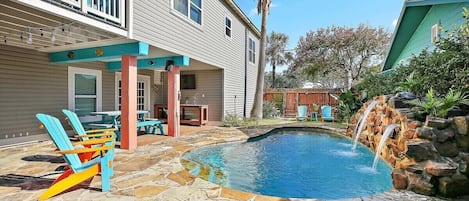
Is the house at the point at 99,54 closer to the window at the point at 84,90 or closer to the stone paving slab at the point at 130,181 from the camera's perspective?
the window at the point at 84,90

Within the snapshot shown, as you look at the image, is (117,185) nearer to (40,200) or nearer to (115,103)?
(40,200)

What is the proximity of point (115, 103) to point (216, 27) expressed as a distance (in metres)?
5.11

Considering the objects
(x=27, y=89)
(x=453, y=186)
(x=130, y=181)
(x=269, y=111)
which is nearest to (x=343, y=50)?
(x=269, y=111)

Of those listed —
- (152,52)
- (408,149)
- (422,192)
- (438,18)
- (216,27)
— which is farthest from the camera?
(216,27)

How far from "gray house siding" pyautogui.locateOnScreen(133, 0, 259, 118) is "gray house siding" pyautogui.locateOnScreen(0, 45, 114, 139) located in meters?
3.51

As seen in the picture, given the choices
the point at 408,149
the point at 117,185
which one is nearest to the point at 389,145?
the point at 408,149

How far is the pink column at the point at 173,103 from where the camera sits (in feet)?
26.1

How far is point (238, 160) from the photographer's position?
560 centimetres

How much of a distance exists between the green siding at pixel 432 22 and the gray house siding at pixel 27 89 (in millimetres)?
11104

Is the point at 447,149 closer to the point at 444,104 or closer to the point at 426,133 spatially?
the point at 426,133

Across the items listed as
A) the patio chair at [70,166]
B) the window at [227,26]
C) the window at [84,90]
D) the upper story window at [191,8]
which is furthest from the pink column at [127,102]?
the window at [227,26]

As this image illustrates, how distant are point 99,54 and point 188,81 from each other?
5921mm

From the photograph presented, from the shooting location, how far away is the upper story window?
7814 mm

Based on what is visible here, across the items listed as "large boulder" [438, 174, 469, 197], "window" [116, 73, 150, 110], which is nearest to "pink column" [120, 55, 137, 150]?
"window" [116, 73, 150, 110]
